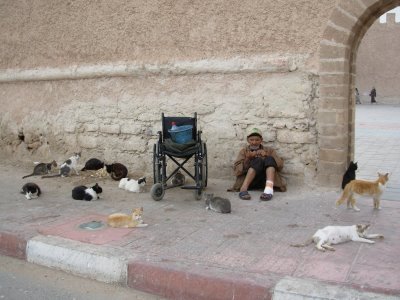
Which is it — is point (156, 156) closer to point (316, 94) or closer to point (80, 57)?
point (316, 94)

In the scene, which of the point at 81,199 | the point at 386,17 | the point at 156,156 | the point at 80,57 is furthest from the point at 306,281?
the point at 386,17

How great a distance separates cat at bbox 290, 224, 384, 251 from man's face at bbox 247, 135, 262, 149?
2084mm

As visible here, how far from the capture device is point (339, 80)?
561 centimetres

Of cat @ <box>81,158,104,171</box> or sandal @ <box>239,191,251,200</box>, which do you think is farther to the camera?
cat @ <box>81,158,104,171</box>

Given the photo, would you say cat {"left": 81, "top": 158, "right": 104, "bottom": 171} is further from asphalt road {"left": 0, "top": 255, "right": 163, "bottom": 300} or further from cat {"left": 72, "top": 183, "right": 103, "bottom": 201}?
asphalt road {"left": 0, "top": 255, "right": 163, "bottom": 300}

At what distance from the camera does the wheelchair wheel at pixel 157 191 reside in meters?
5.61

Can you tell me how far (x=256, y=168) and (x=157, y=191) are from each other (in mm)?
1260

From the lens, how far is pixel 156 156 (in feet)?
19.1

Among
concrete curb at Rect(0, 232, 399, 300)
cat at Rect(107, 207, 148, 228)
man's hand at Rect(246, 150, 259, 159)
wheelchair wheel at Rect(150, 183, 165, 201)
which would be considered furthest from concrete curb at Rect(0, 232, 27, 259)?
man's hand at Rect(246, 150, 259, 159)

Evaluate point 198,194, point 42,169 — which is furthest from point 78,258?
point 42,169

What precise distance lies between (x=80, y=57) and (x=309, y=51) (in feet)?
12.5

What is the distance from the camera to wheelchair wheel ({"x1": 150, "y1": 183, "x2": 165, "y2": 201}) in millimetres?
5613

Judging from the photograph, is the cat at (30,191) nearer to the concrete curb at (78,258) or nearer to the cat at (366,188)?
the concrete curb at (78,258)

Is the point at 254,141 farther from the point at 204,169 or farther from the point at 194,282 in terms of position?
the point at 194,282
